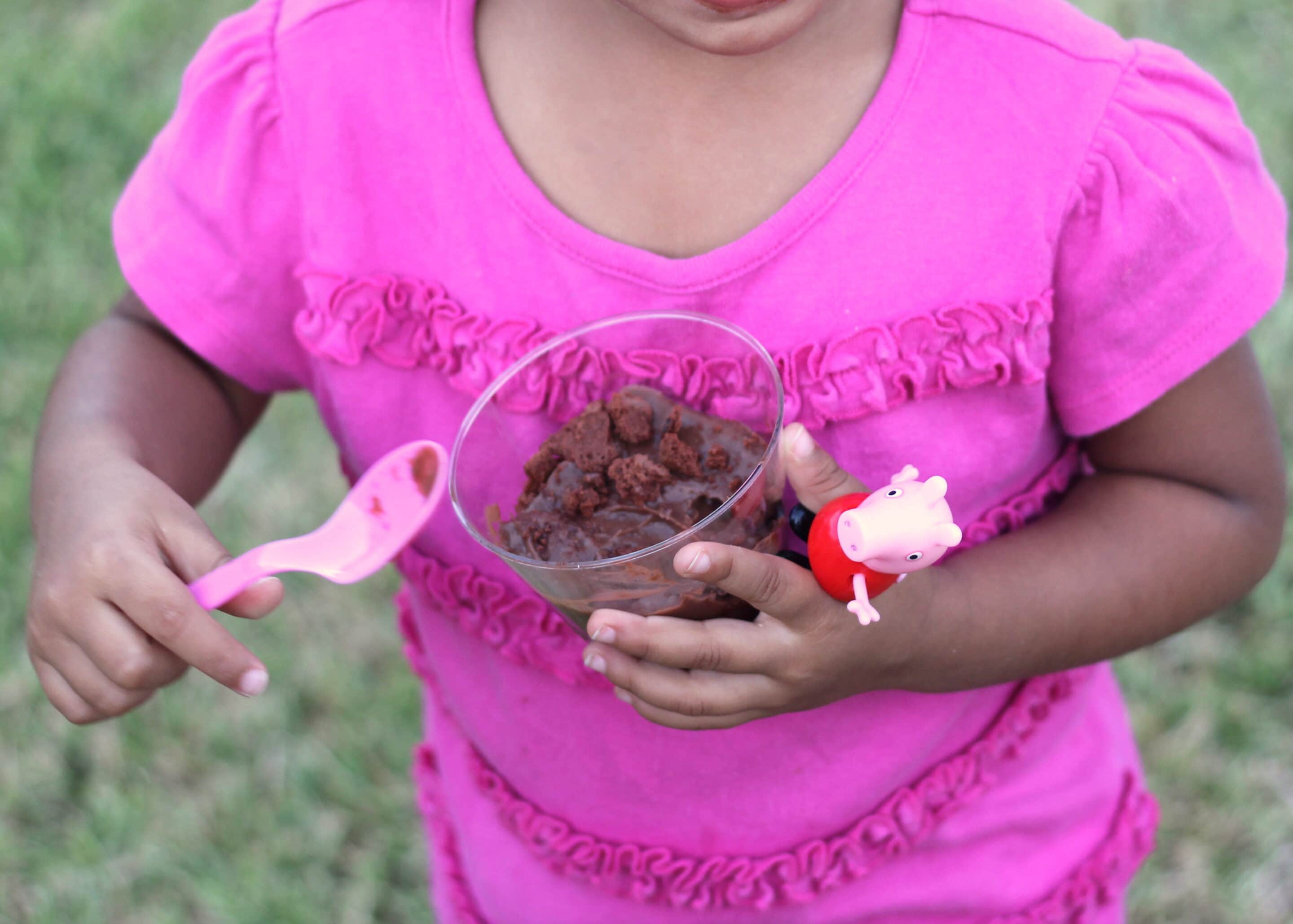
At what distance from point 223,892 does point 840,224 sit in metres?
1.21

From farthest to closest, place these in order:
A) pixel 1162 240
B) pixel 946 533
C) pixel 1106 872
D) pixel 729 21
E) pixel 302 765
Answer: pixel 302 765, pixel 1106 872, pixel 1162 240, pixel 729 21, pixel 946 533

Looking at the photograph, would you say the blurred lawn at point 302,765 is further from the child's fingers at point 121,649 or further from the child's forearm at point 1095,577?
the child's fingers at point 121,649

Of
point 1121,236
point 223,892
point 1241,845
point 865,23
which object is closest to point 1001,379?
point 1121,236

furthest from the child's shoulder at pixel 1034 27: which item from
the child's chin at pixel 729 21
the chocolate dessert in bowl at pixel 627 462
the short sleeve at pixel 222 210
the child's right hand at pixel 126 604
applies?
the child's right hand at pixel 126 604

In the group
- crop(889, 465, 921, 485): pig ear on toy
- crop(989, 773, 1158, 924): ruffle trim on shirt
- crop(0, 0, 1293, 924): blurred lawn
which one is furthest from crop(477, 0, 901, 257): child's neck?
crop(0, 0, 1293, 924): blurred lawn

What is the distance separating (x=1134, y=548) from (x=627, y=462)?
43cm

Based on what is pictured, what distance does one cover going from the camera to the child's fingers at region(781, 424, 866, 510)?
31.3 inches

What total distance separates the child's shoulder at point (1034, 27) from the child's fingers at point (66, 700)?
747 millimetres

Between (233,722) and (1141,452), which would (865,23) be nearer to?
(1141,452)

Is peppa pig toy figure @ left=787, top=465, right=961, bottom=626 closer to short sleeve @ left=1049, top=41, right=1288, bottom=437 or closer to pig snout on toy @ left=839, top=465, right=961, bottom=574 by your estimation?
pig snout on toy @ left=839, top=465, right=961, bottom=574

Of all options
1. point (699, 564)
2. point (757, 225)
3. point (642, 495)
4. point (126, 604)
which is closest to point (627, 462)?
point (642, 495)

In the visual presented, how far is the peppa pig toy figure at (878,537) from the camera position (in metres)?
0.67

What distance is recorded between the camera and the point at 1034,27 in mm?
897

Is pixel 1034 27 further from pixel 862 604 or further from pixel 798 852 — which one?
pixel 798 852
